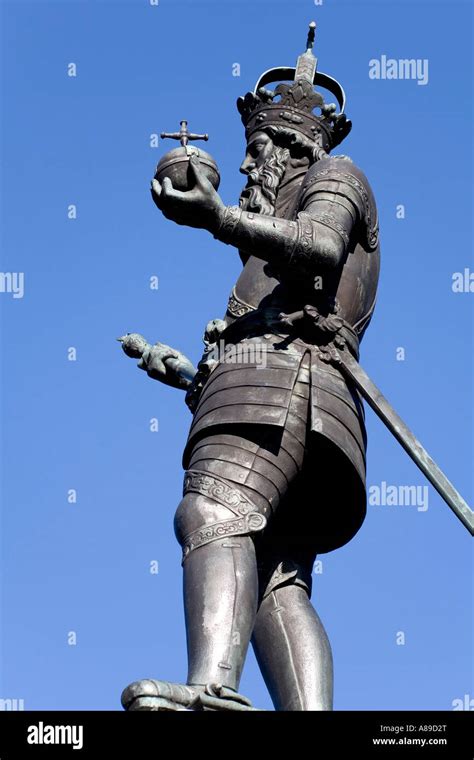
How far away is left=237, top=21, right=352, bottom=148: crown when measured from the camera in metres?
12.5

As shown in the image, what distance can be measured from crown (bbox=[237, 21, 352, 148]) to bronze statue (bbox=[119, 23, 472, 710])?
80 cm

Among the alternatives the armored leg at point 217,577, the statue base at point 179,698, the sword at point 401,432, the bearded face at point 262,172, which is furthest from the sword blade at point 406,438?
the statue base at point 179,698

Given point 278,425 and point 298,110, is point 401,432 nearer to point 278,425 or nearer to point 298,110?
point 278,425

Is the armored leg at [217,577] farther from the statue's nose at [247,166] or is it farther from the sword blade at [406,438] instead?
the statue's nose at [247,166]

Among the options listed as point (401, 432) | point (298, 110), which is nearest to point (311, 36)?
point (298, 110)

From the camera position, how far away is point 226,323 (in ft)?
38.0

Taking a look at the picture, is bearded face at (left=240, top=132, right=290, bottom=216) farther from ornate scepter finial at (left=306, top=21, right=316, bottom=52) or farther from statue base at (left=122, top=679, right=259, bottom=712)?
statue base at (left=122, top=679, right=259, bottom=712)

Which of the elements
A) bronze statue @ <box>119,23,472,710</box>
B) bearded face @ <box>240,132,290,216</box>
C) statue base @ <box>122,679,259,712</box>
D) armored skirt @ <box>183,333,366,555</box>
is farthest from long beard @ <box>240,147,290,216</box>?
statue base @ <box>122,679,259,712</box>

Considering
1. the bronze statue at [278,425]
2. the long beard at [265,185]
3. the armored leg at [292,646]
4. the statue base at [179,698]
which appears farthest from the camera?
the long beard at [265,185]

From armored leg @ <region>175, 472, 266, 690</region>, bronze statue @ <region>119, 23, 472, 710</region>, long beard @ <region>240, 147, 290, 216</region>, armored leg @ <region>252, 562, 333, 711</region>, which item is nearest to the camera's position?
armored leg @ <region>175, 472, 266, 690</region>

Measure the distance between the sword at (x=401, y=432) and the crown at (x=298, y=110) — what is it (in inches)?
73.1

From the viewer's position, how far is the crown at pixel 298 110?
40.9 ft
